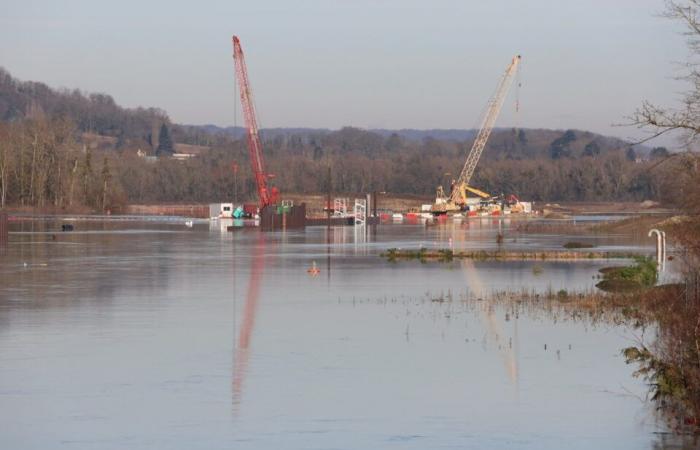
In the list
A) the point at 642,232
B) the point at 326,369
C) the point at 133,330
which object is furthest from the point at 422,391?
the point at 642,232

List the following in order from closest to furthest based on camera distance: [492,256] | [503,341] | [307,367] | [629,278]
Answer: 1. [307,367]
2. [503,341]
3. [629,278]
4. [492,256]

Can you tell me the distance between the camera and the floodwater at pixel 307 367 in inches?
819

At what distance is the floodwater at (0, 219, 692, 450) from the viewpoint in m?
20.8

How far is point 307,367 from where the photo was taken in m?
27.9

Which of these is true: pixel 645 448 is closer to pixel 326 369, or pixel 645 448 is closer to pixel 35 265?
pixel 326 369

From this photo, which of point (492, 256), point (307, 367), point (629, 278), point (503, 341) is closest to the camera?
point (307, 367)

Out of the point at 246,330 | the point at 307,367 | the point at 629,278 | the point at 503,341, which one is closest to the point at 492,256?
the point at 629,278

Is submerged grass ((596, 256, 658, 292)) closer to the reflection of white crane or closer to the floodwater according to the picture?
the floodwater

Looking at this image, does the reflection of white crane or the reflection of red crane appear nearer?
the reflection of red crane

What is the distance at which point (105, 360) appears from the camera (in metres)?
28.6

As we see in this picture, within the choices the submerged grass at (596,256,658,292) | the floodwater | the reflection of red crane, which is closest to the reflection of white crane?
the floodwater

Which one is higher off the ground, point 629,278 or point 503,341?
point 629,278

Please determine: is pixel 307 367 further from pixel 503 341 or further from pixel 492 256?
pixel 492 256

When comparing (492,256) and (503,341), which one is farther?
(492,256)
